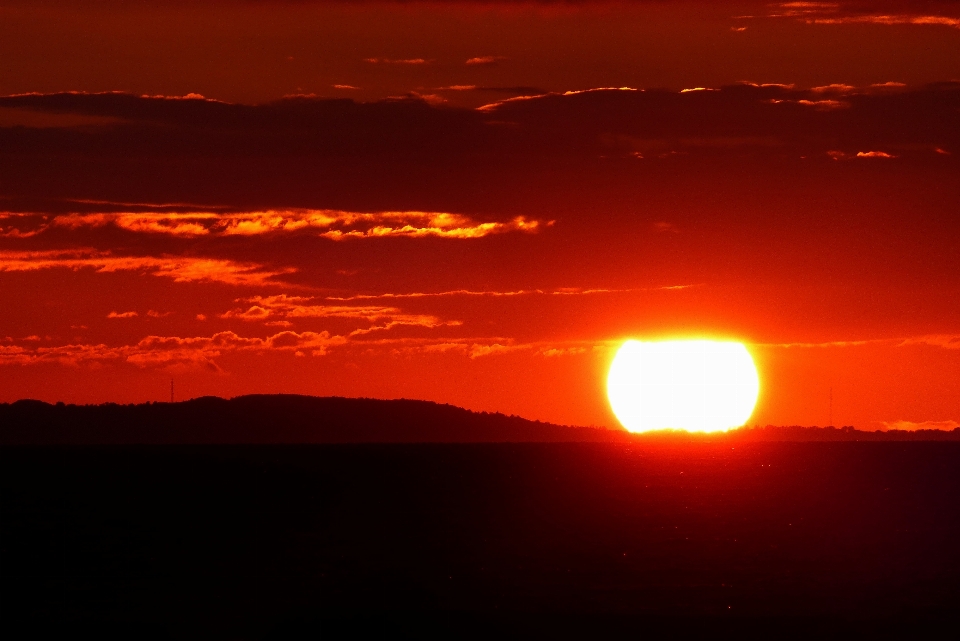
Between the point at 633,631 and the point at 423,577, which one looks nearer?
the point at 633,631

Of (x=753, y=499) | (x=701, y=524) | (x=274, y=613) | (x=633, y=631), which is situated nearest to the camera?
(x=633, y=631)

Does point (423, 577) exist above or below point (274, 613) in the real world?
above

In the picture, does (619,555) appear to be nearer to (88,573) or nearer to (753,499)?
(88,573)

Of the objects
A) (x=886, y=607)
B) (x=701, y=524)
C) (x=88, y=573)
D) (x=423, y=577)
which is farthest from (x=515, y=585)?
(x=701, y=524)

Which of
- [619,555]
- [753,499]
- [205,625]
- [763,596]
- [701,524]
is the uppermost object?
[753,499]

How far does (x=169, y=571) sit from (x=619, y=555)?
33.5 metres

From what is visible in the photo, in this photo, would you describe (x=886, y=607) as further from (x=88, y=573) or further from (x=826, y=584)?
(x=88, y=573)

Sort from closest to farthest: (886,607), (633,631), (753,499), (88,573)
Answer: (633,631) < (886,607) < (88,573) < (753,499)

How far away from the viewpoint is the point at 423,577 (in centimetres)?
8956

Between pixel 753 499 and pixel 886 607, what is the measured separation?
100 metres

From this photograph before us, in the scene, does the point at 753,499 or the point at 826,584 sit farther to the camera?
the point at 753,499

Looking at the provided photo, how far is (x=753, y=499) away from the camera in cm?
17862

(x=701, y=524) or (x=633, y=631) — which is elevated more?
(x=701, y=524)

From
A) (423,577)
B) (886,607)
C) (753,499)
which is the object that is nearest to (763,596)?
(886,607)
